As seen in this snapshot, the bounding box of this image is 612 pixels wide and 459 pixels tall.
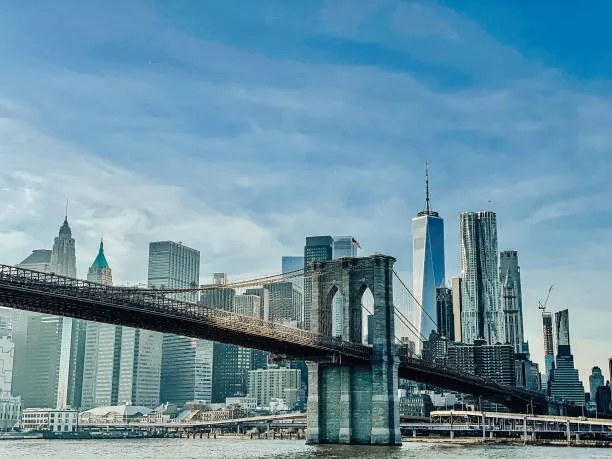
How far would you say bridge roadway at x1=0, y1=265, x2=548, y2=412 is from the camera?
4853 centimetres

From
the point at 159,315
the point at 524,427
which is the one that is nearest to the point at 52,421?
the point at 524,427

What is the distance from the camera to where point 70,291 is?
50.2 m

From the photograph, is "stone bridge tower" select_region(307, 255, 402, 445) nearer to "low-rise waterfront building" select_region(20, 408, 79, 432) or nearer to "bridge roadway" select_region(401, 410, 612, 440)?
"bridge roadway" select_region(401, 410, 612, 440)

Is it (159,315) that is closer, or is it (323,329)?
(159,315)

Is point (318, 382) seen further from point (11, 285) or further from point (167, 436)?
point (167, 436)

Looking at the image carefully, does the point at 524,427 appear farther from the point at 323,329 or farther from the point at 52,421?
the point at 52,421

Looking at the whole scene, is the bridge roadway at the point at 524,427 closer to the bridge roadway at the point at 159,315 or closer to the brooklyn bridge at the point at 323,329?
the brooklyn bridge at the point at 323,329

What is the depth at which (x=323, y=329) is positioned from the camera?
81.9 metres

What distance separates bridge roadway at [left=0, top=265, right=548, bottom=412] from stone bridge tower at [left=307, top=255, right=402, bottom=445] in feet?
5.70

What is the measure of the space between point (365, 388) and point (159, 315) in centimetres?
2575

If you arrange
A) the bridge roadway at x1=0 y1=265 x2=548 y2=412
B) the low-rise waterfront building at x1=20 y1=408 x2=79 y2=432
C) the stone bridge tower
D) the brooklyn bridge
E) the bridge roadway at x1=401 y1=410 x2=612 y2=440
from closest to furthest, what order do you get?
the bridge roadway at x1=0 y1=265 x2=548 y2=412
the brooklyn bridge
the stone bridge tower
the bridge roadway at x1=401 y1=410 x2=612 y2=440
the low-rise waterfront building at x1=20 y1=408 x2=79 y2=432

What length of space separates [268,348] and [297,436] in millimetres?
75830

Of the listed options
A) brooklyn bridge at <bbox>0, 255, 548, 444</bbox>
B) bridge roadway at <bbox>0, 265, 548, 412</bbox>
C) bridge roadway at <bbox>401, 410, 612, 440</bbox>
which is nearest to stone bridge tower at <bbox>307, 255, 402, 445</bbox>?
brooklyn bridge at <bbox>0, 255, 548, 444</bbox>

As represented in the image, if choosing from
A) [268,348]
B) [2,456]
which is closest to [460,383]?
[268,348]
